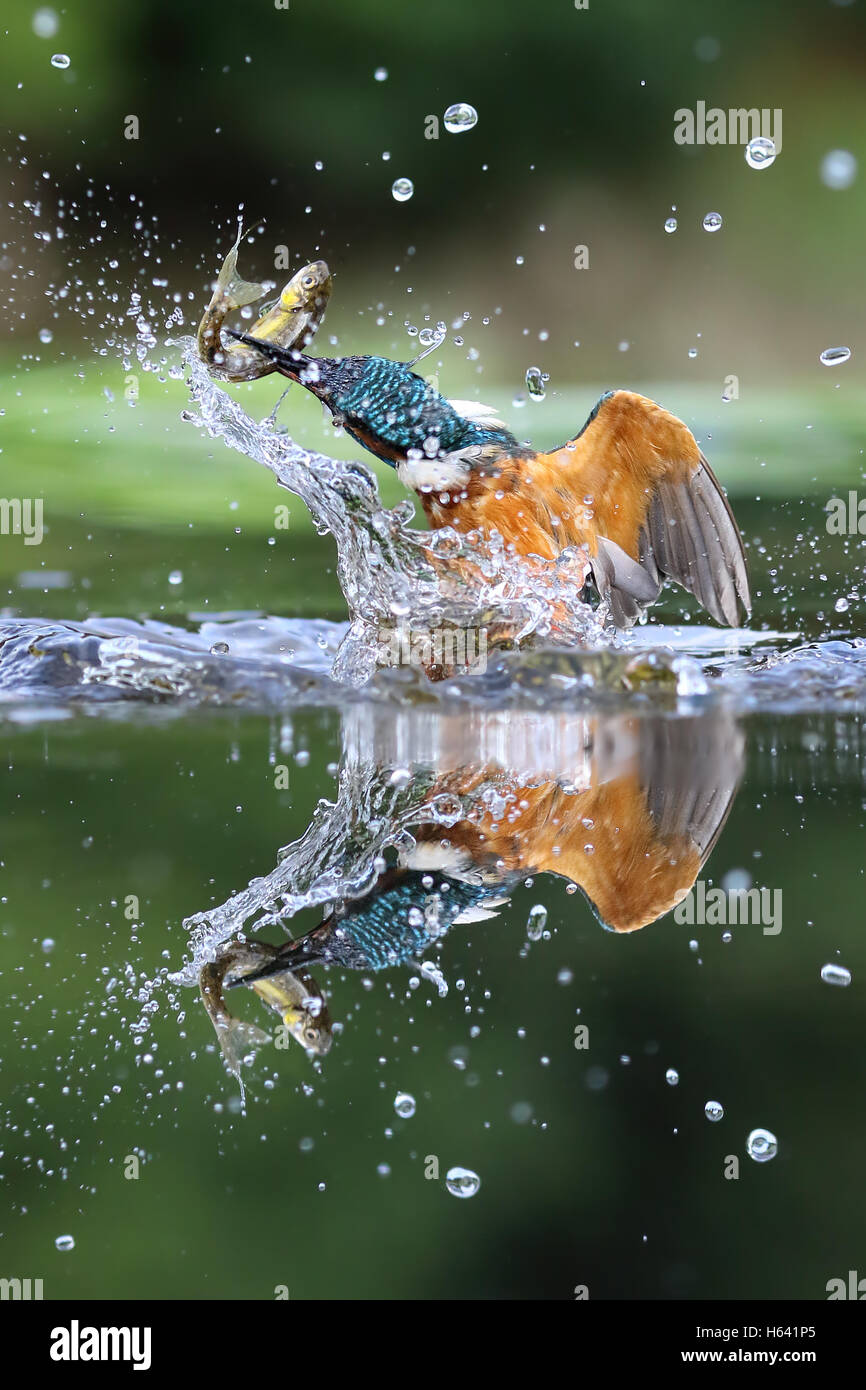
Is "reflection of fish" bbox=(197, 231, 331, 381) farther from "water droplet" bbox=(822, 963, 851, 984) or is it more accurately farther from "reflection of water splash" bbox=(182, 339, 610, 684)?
"water droplet" bbox=(822, 963, 851, 984)

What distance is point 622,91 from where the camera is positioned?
4875 millimetres

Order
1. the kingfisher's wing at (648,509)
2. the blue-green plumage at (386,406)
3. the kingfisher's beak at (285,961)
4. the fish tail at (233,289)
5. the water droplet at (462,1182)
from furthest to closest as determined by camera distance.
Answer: the kingfisher's wing at (648,509)
the blue-green plumage at (386,406)
the fish tail at (233,289)
the kingfisher's beak at (285,961)
the water droplet at (462,1182)

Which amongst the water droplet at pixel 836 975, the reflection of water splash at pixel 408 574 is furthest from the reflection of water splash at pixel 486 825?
the reflection of water splash at pixel 408 574

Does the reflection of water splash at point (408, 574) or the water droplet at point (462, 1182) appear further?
the reflection of water splash at point (408, 574)

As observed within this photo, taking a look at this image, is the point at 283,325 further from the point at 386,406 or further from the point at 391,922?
the point at 391,922

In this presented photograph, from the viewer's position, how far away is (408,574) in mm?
1990

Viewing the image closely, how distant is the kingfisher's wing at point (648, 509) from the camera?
2057 millimetres

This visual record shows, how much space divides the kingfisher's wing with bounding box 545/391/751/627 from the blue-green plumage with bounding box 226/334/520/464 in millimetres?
165

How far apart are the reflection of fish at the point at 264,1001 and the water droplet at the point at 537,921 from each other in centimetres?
17

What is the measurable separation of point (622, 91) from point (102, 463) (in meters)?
2.37

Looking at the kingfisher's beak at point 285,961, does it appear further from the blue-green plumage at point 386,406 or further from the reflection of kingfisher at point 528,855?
the blue-green plumage at point 386,406

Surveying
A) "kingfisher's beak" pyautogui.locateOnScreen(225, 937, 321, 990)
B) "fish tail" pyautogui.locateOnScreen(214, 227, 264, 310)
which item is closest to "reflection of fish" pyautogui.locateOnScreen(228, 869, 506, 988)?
"kingfisher's beak" pyautogui.locateOnScreen(225, 937, 321, 990)

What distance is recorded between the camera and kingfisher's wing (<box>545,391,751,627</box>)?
2.06 meters

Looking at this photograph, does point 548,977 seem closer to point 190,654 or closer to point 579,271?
point 190,654
